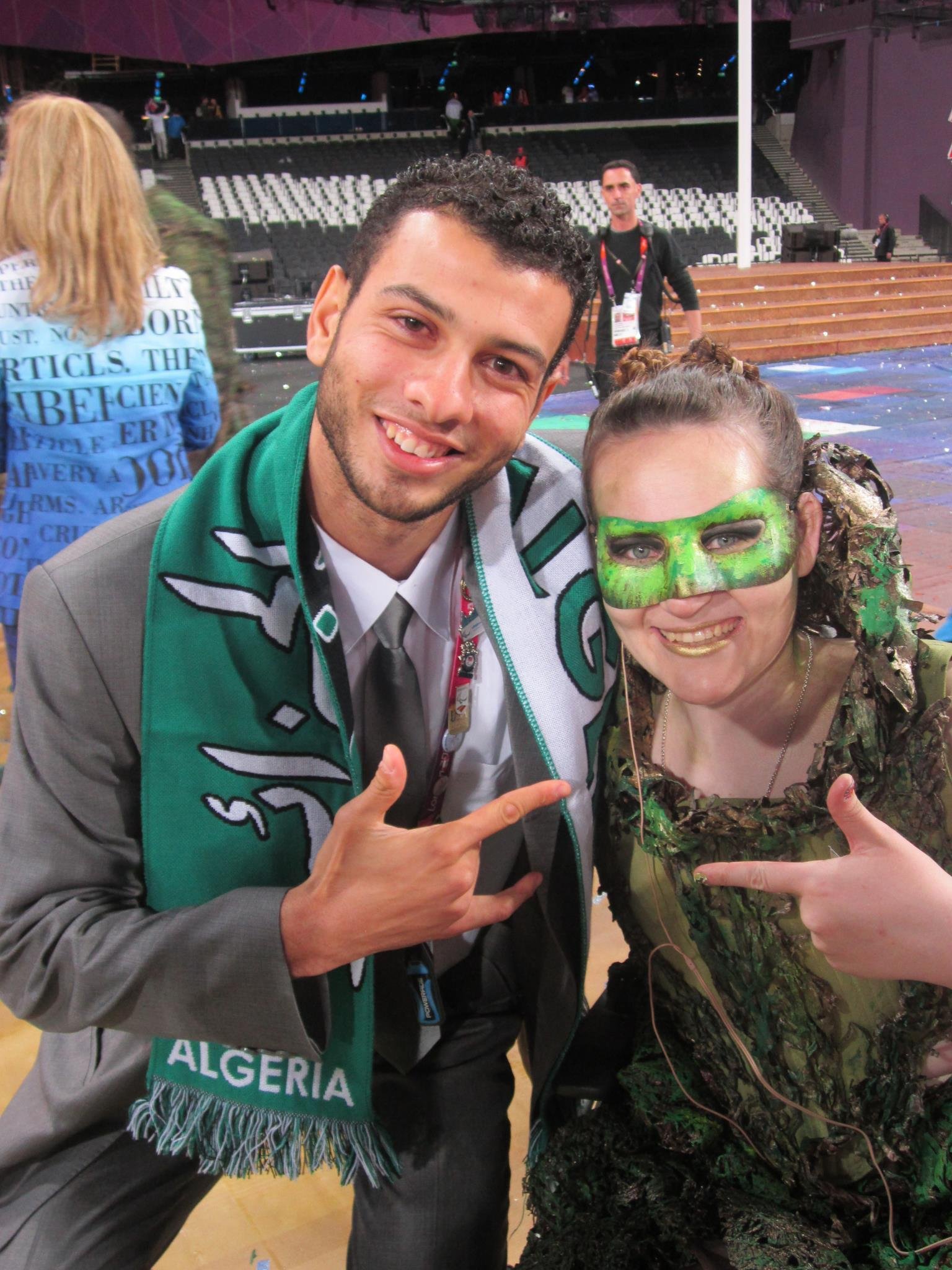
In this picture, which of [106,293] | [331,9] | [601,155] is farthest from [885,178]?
[106,293]

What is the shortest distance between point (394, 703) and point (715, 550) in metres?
0.44

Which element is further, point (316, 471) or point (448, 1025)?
point (448, 1025)

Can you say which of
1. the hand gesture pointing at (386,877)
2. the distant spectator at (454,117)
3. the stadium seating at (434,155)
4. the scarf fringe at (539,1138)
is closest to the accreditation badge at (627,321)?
the scarf fringe at (539,1138)

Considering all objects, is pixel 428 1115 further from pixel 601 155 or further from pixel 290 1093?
pixel 601 155

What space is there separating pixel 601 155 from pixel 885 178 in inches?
235

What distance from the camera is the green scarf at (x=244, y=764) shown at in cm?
128

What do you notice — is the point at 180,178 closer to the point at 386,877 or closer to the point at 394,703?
the point at 394,703

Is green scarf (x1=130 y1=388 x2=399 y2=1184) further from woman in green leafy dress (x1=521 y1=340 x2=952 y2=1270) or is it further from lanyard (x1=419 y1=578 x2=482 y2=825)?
woman in green leafy dress (x1=521 y1=340 x2=952 y2=1270)

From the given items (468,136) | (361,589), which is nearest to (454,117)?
(468,136)

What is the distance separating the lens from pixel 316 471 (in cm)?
141

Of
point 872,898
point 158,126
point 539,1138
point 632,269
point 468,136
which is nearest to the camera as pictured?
point 872,898

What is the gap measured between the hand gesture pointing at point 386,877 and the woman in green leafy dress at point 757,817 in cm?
28

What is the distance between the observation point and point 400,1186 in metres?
1.46

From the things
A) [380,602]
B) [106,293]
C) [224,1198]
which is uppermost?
[106,293]
